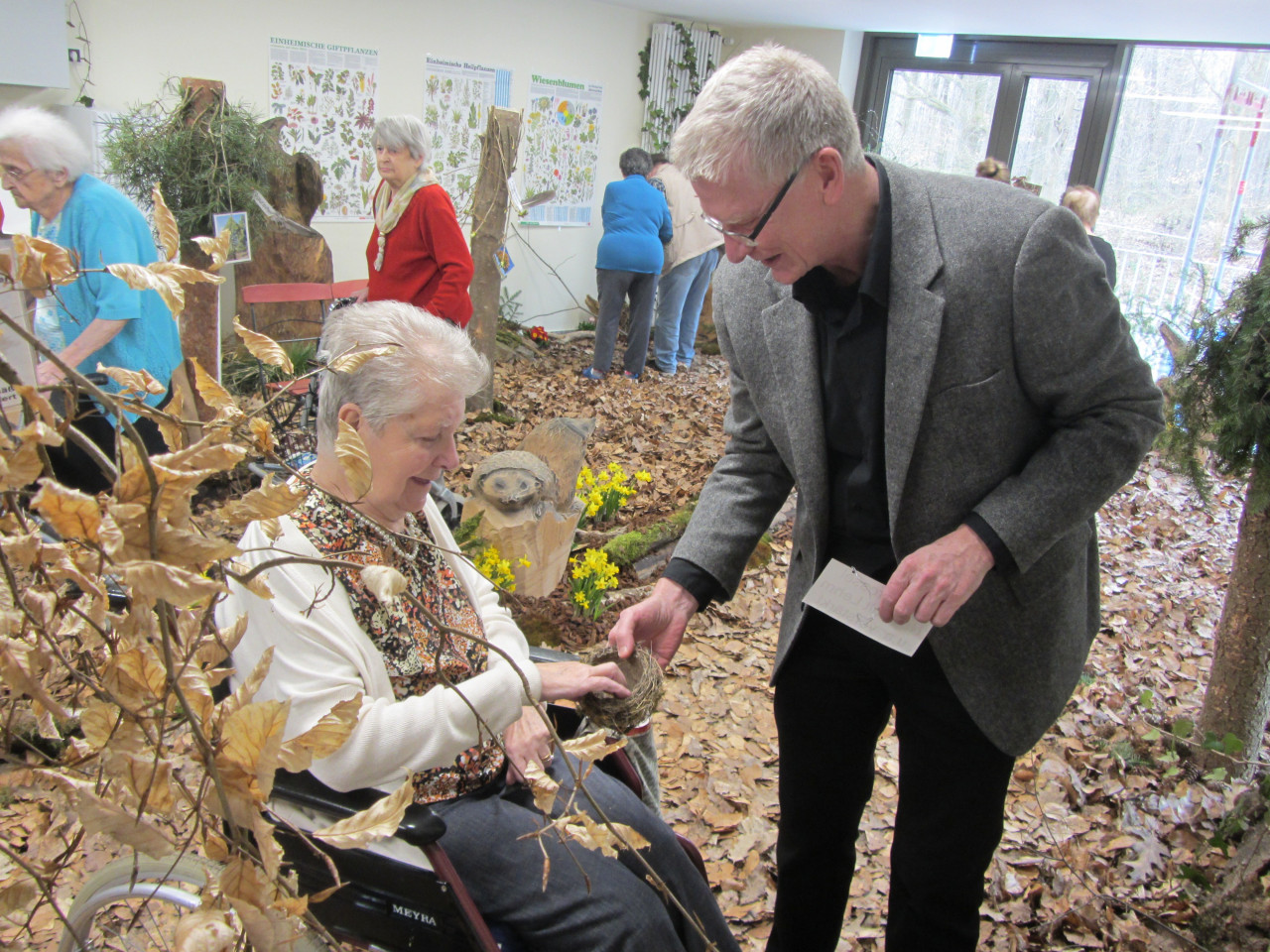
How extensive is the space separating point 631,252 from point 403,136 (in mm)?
4038

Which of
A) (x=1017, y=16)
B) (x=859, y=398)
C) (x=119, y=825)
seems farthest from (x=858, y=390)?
(x=1017, y=16)

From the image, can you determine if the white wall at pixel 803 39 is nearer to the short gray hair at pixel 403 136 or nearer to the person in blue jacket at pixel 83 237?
the short gray hair at pixel 403 136

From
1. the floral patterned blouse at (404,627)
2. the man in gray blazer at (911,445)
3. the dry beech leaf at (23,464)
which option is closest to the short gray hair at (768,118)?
the man in gray blazer at (911,445)

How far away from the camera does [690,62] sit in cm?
1069

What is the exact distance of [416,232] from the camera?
4594mm

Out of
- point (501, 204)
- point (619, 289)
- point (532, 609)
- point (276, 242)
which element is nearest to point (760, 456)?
point (532, 609)

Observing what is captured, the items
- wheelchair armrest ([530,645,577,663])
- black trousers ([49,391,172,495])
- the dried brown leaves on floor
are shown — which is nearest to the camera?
wheelchair armrest ([530,645,577,663])

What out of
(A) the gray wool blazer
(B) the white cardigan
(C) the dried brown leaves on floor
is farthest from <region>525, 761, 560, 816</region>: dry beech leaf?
(C) the dried brown leaves on floor

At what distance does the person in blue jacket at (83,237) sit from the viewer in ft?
10.9

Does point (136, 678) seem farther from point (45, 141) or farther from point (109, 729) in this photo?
point (45, 141)

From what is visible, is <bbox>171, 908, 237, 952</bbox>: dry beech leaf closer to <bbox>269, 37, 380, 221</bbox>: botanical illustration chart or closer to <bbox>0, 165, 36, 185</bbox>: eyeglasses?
<bbox>0, 165, 36, 185</bbox>: eyeglasses

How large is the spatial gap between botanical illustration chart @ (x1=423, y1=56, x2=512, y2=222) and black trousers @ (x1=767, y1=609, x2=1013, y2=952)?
6934 millimetres

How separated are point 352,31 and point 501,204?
6.47 feet

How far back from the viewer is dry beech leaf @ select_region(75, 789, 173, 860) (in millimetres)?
464
